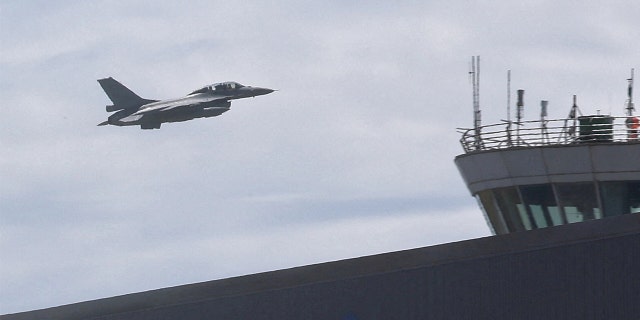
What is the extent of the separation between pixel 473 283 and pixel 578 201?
386 inches

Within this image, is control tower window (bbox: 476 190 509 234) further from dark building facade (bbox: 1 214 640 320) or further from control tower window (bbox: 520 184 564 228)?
dark building facade (bbox: 1 214 640 320)

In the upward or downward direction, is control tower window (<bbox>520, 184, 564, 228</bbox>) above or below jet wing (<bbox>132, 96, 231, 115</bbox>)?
below

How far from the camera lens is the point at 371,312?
80.3ft

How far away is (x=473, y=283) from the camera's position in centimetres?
2375

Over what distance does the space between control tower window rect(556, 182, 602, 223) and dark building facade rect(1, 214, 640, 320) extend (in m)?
9.16

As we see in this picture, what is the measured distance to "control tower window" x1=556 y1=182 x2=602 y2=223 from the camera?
3250cm

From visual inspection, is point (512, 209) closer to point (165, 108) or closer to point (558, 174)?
point (558, 174)

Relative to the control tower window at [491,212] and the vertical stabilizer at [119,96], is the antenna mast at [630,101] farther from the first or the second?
the vertical stabilizer at [119,96]

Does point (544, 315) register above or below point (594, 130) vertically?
below

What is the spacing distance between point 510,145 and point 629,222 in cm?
1158

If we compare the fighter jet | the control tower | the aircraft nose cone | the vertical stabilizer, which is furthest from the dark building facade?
the vertical stabilizer

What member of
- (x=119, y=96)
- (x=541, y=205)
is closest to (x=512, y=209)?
(x=541, y=205)

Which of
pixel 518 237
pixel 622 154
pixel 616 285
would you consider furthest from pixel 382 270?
pixel 622 154

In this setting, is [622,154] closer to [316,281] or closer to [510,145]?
[510,145]
